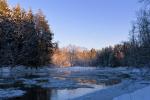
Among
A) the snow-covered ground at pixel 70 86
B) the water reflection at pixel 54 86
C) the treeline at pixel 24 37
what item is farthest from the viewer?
the treeline at pixel 24 37

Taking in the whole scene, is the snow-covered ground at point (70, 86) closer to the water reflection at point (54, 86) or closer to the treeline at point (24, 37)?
the water reflection at point (54, 86)

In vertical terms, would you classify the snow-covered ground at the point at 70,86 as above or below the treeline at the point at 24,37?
below

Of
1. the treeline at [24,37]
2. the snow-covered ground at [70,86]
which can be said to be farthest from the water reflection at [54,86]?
the treeline at [24,37]

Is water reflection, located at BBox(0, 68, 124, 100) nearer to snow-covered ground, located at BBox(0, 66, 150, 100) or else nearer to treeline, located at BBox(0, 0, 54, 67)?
snow-covered ground, located at BBox(0, 66, 150, 100)

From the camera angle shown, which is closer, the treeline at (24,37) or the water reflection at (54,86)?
the water reflection at (54,86)

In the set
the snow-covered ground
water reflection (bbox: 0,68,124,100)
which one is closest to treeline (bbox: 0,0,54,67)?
the snow-covered ground

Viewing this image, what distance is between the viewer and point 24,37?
5662 cm

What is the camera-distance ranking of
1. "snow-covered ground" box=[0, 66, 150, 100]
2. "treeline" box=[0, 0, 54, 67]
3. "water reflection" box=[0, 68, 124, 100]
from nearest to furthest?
1. "snow-covered ground" box=[0, 66, 150, 100]
2. "water reflection" box=[0, 68, 124, 100]
3. "treeline" box=[0, 0, 54, 67]

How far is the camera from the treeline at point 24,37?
46188 mm

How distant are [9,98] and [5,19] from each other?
73.4ft

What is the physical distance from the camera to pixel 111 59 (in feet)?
395

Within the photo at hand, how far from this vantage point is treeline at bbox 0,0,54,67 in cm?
4619

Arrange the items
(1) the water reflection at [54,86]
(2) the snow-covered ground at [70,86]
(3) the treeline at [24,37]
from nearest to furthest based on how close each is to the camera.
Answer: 1. (2) the snow-covered ground at [70,86]
2. (1) the water reflection at [54,86]
3. (3) the treeline at [24,37]

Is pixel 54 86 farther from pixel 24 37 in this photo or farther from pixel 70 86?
pixel 24 37
